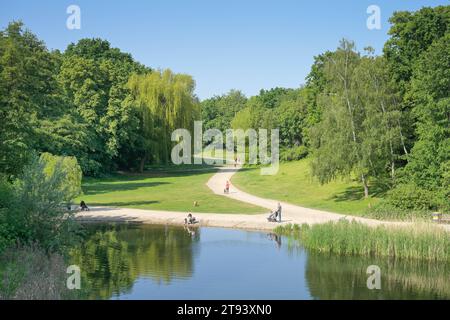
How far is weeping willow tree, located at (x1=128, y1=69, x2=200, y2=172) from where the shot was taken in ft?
196

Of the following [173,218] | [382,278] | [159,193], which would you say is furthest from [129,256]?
[159,193]

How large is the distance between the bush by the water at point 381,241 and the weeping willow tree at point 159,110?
122 ft

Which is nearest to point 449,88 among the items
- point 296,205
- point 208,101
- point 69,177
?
point 296,205

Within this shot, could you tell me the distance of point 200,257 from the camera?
22578 mm

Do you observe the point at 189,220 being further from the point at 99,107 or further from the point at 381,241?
the point at 99,107

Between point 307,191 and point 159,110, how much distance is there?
23.4m

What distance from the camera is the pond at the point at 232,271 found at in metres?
17.5

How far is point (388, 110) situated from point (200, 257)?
20.6m

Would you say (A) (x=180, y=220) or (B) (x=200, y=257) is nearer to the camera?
(B) (x=200, y=257)

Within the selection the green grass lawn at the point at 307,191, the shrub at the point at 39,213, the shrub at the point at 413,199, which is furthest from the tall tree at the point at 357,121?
the shrub at the point at 39,213

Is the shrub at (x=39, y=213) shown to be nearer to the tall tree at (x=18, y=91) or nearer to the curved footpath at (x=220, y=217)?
the tall tree at (x=18, y=91)

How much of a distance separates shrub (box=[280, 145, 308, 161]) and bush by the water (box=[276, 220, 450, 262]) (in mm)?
44995

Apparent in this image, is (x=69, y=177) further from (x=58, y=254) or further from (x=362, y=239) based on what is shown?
(x=362, y=239)

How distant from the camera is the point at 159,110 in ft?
201
